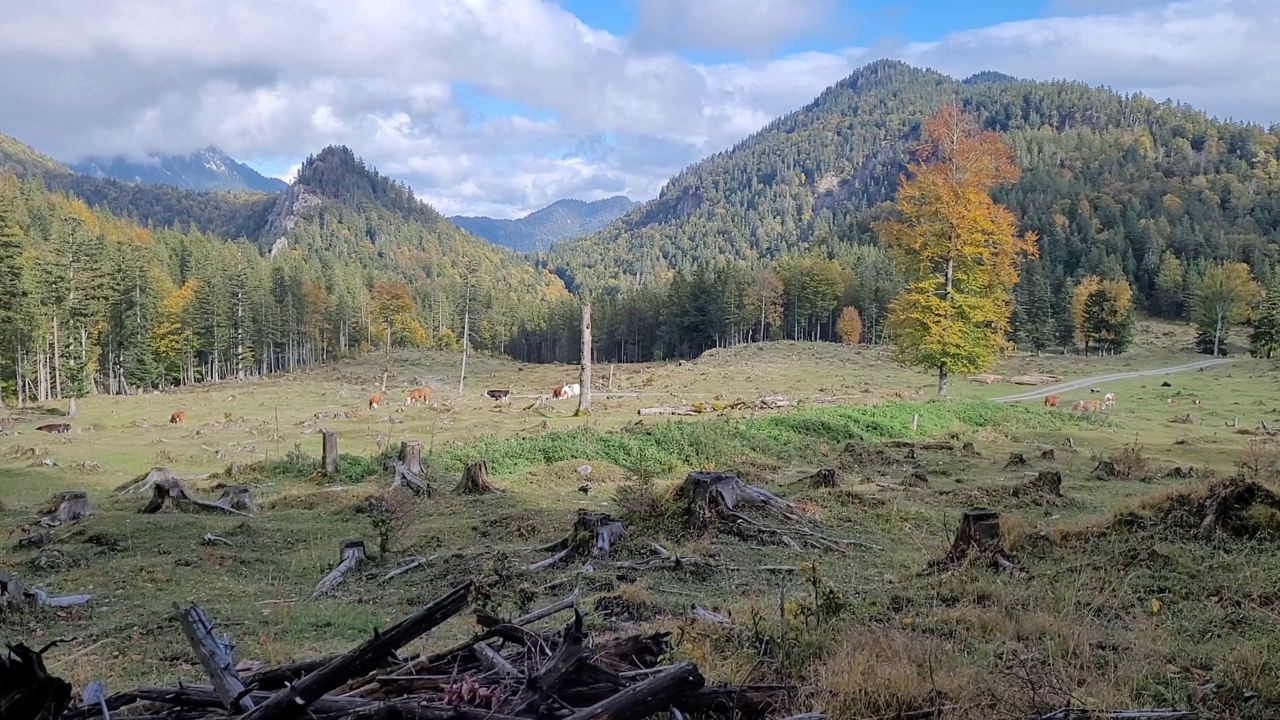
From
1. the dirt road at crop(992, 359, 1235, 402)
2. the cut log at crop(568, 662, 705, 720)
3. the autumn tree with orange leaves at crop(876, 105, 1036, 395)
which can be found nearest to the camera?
the cut log at crop(568, 662, 705, 720)

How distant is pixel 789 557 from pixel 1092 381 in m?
47.8

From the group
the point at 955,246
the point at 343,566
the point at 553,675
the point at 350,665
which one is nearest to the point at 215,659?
the point at 350,665

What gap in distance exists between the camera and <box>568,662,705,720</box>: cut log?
140 inches

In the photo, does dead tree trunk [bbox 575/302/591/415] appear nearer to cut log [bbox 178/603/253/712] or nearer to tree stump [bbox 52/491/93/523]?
tree stump [bbox 52/491/93/523]

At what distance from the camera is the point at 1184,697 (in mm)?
4543

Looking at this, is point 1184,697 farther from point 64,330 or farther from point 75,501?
point 64,330

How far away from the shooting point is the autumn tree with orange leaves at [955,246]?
27.6 m

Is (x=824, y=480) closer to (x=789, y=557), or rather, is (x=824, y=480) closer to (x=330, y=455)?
(x=789, y=557)

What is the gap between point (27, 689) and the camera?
392 cm

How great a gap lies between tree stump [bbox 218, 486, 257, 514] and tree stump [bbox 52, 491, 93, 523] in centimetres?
233

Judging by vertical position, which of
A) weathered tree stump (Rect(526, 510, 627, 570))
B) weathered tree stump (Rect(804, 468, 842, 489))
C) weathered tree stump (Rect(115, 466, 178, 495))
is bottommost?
weathered tree stump (Rect(115, 466, 178, 495))

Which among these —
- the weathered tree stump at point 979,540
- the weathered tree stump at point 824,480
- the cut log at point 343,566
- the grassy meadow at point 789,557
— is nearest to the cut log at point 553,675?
the grassy meadow at point 789,557

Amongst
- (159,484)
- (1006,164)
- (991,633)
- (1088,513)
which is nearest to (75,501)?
(159,484)

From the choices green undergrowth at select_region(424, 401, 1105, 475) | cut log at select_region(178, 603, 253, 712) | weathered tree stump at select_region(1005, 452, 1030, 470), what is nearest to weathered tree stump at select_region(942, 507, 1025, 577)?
cut log at select_region(178, 603, 253, 712)
